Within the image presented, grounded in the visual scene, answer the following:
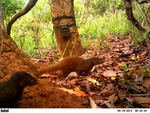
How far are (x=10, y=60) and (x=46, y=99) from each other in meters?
Result: 0.79

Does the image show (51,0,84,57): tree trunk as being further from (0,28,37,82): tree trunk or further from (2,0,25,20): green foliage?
(2,0,25,20): green foliage

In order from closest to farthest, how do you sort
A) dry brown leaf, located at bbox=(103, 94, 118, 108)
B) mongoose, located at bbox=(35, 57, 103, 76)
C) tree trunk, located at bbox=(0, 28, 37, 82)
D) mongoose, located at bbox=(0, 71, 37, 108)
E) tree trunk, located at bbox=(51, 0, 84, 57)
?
mongoose, located at bbox=(0, 71, 37, 108) → dry brown leaf, located at bbox=(103, 94, 118, 108) → tree trunk, located at bbox=(0, 28, 37, 82) → mongoose, located at bbox=(35, 57, 103, 76) → tree trunk, located at bbox=(51, 0, 84, 57)

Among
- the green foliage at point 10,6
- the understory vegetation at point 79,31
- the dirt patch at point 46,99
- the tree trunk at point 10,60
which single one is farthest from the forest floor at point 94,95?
the green foliage at point 10,6

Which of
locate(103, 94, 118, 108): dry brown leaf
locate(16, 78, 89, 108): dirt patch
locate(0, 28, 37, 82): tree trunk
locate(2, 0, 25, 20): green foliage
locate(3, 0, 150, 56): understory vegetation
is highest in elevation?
locate(2, 0, 25, 20): green foliage

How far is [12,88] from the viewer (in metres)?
1.09

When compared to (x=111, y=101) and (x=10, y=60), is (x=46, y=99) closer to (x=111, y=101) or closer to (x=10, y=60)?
(x=111, y=101)

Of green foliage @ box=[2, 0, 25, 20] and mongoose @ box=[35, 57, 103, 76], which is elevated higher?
green foliage @ box=[2, 0, 25, 20]

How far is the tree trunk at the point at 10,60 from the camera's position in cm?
156

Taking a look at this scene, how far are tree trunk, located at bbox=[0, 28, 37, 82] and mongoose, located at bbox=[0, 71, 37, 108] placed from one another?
0.38 meters

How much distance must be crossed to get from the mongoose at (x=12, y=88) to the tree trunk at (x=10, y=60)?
0.38 metres

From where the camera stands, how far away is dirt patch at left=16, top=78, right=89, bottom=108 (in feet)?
3.83

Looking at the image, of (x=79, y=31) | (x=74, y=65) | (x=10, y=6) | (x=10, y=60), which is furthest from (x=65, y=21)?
(x=10, y=6)

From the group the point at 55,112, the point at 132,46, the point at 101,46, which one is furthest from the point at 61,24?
the point at 55,112

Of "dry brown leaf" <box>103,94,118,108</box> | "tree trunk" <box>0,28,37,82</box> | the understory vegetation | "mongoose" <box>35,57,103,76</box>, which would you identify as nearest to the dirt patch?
"dry brown leaf" <box>103,94,118,108</box>
